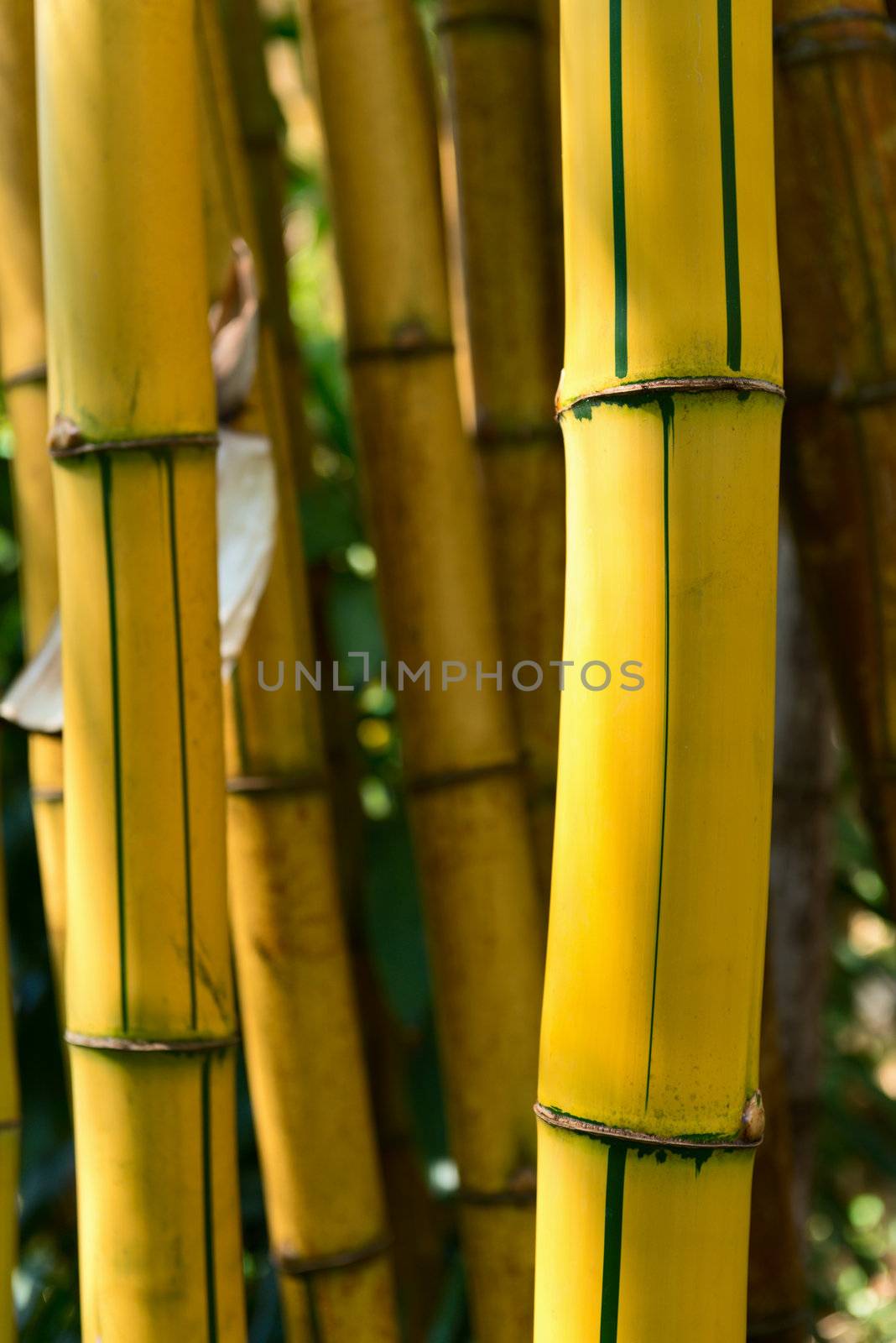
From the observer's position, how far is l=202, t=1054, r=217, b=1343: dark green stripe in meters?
0.55

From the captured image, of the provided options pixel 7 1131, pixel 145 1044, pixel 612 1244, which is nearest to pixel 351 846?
pixel 7 1131

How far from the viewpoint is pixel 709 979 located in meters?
0.43

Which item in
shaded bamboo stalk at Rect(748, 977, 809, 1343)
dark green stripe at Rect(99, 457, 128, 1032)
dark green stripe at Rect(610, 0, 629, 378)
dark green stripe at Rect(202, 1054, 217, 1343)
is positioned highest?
dark green stripe at Rect(610, 0, 629, 378)

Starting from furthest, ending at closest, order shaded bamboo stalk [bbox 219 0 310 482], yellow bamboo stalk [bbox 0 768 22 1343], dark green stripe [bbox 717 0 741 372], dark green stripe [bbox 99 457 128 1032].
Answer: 1. shaded bamboo stalk [bbox 219 0 310 482]
2. yellow bamboo stalk [bbox 0 768 22 1343]
3. dark green stripe [bbox 99 457 128 1032]
4. dark green stripe [bbox 717 0 741 372]

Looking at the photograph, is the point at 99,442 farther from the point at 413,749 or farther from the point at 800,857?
the point at 800,857

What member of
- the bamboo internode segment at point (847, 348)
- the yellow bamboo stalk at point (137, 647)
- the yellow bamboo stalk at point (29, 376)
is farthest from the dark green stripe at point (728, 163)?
the yellow bamboo stalk at point (29, 376)

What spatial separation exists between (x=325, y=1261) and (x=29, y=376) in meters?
0.51

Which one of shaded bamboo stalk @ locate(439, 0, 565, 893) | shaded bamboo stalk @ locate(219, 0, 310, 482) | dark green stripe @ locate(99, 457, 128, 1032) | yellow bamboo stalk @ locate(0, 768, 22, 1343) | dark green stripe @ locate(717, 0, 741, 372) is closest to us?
dark green stripe @ locate(717, 0, 741, 372)

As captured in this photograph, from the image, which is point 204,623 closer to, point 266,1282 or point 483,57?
point 483,57

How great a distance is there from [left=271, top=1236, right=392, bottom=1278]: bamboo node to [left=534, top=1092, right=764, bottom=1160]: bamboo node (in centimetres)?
33

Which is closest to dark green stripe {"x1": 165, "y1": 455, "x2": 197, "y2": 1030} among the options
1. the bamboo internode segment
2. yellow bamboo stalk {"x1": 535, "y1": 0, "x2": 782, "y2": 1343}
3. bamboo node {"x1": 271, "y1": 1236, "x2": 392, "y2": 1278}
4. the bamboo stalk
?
yellow bamboo stalk {"x1": 535, "y1": 0, "x2": 782, "y2": 1343}

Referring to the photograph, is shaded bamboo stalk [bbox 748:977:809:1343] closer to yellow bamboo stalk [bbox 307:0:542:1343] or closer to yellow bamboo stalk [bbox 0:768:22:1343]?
yellow bamboo stalk [bbox 307:0:542:1343]

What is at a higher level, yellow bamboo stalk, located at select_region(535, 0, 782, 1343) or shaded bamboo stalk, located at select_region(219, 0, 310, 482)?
shaded bamboo stalk, located at select_region(219, 0, 310, 482)

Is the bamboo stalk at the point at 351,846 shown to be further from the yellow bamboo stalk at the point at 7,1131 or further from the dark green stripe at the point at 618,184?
the dark green stripe at the point at 618,184
